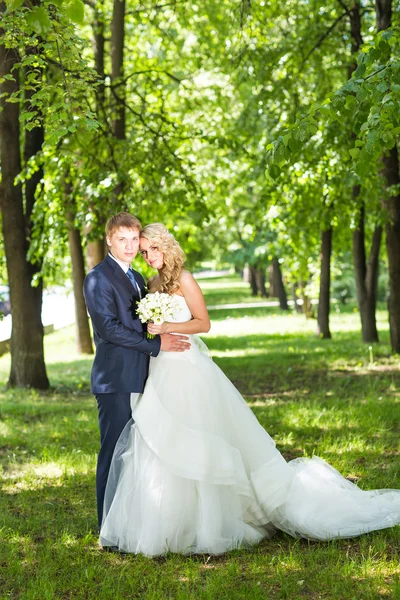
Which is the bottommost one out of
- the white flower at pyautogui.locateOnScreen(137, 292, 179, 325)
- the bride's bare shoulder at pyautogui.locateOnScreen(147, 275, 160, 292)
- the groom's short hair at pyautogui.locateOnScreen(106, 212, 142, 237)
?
the white flower at pyautogui.locateOnScreen(137, 292, 179, 325)

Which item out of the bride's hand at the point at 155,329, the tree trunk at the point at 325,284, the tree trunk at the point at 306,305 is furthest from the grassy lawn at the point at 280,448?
the tree trunk at the point at 306,305

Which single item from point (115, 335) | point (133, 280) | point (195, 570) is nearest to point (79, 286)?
point (133, 280)

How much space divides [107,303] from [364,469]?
2916mm

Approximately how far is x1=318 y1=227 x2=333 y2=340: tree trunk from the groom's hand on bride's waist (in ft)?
37.7

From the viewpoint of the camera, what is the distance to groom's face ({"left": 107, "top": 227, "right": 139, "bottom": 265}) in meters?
5.18

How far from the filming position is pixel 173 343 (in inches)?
209

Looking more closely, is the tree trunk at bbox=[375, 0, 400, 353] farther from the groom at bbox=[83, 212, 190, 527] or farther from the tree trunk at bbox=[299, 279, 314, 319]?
the tree trunk at bbox=[299, 279, 314, 319]

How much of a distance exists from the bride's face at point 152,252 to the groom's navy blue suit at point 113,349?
230mm

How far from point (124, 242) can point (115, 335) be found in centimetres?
64

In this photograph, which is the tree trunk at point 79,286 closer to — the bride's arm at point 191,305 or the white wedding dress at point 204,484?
the bride's arm at point 191,305

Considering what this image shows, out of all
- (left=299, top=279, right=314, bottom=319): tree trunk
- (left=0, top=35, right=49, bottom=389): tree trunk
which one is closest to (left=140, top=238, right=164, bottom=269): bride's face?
(left=0, top=35, right=49, bottom=389): tree trunk

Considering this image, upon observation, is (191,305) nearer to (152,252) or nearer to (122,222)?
(152,252)

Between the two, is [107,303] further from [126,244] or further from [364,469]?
[364,469]

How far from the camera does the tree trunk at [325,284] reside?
16.7m
